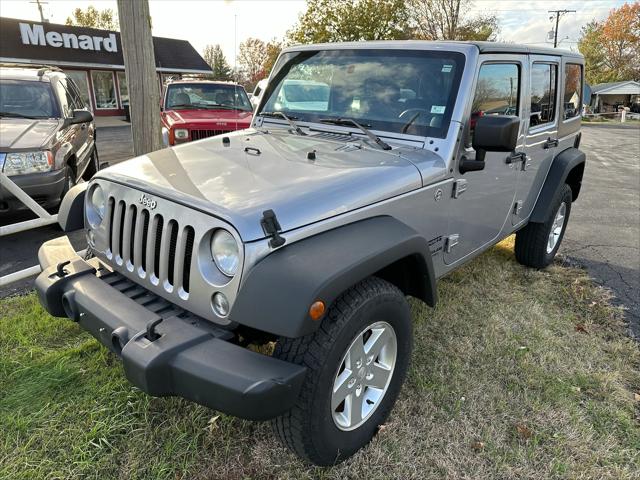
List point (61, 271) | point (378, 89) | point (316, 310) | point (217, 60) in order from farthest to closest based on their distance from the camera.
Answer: point (217, 60)
point (378, 89)
point (61, 271)
point (316, 310)

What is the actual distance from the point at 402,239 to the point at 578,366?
6.17ft

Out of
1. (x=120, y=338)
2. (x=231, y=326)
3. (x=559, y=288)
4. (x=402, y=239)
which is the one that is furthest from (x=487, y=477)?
(x=559, y=288)

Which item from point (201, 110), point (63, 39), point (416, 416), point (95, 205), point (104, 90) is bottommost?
point (416, 416)

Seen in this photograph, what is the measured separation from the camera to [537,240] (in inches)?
182

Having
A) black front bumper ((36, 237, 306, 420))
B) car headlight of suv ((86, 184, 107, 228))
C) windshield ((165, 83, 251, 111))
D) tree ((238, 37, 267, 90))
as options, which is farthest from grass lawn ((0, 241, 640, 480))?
tree ((238, 37, 267, 90))

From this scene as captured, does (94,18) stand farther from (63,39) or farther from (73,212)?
(73,212)

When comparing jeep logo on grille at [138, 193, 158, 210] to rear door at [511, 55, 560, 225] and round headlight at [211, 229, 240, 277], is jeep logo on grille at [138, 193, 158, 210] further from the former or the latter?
rear door at [511, 55, 560, 225]

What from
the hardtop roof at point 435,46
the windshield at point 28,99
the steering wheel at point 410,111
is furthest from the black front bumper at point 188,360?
the windshield at point 28,99

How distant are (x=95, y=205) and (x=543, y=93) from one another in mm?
3535

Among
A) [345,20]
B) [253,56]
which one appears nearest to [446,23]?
[345,20]

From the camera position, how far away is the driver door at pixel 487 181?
309 cm

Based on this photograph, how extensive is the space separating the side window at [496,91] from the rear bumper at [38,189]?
4.37 metres

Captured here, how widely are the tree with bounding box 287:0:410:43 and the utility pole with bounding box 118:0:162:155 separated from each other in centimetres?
2201

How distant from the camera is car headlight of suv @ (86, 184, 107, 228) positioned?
8.92 ft
